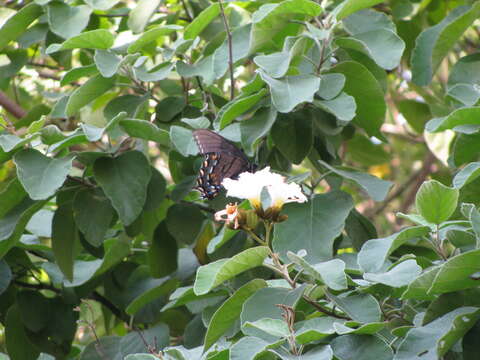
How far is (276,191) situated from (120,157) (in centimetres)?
54

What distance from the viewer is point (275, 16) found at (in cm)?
153

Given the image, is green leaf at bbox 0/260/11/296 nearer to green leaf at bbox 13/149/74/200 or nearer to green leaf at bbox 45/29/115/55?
green leaf at bbox 13/149/74/200

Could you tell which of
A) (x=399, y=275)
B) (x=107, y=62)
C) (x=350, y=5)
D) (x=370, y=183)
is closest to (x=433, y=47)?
(x=350, y=5)

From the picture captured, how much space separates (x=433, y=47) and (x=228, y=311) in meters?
0.91

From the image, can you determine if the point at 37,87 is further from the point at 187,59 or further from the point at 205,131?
the point at 205,131

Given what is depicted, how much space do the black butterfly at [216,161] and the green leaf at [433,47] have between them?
0.51 m

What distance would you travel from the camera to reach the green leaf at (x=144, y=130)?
153 centimetres

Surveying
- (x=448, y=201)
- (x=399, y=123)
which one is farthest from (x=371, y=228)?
(x=399, y=123)

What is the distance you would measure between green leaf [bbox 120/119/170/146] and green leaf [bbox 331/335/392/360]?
61 cm

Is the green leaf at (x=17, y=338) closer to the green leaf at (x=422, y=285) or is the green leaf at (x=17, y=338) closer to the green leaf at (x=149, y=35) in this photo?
the green leaf at (x=149, y=35)

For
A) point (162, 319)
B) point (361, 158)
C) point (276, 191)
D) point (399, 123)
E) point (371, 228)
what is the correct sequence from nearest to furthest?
point (276, 191)
point (371, 228)
point (162, 319)
point (361, 158)
point (399, 123)

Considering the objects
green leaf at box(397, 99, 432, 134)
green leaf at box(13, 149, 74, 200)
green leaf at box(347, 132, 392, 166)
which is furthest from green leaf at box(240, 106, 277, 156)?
green leaf at box(397, 99, 432, 134)

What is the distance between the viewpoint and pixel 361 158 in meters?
2.56

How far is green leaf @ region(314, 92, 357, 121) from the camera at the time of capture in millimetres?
1456
